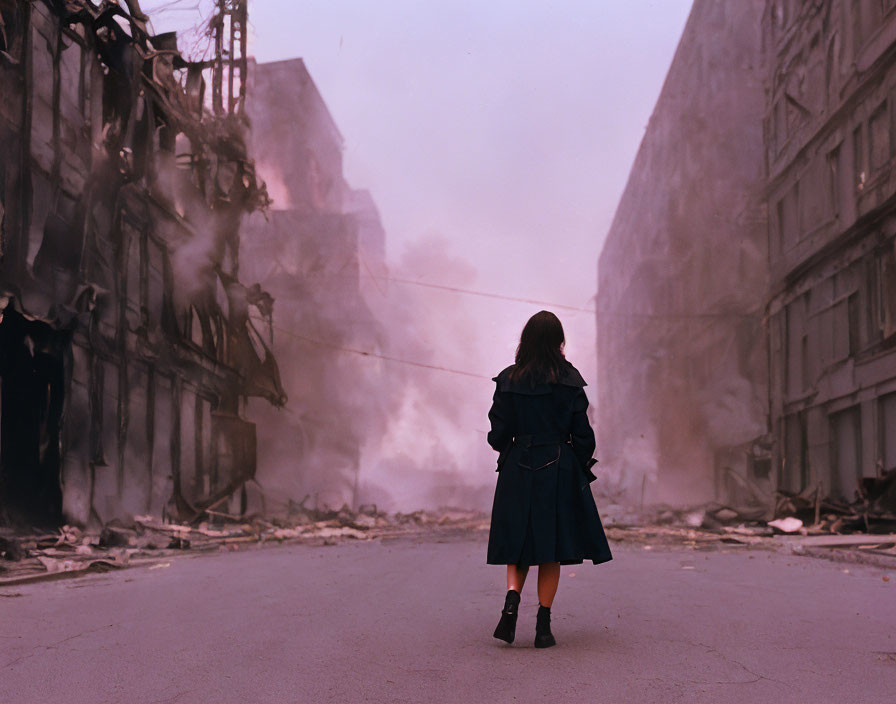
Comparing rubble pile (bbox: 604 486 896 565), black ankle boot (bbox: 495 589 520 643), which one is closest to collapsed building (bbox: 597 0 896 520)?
rubble pile (bbox: 604 486 896 565)

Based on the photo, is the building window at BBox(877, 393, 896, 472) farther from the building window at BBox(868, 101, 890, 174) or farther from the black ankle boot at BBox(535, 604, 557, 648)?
the black ankle boot at BBox(535, 604, 557, 648)

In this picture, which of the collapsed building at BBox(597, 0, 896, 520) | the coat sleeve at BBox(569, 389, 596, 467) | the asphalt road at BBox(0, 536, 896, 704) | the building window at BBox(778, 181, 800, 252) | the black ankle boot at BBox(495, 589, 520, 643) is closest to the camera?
the asphalt road at BBox(0, 536, 896, 704)

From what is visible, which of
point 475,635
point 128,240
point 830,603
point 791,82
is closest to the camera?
point 475,635

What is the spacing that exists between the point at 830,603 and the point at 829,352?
16298 mm

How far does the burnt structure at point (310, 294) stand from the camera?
32375 mm

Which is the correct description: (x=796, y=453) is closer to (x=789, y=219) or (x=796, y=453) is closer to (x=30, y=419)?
(x=789, y=219)

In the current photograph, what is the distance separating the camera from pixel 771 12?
1085 inches

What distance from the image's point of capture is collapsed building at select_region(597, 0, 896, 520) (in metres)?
19.3

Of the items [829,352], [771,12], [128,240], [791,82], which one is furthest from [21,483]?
[771,12]

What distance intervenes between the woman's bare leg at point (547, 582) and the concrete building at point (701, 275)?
25.2 metres

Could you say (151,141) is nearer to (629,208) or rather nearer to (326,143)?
(326,143)

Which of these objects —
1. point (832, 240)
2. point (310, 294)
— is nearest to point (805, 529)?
point (832, 240)

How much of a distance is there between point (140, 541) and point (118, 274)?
5488 millimetres

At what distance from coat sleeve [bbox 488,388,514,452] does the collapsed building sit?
11767 millimetres
